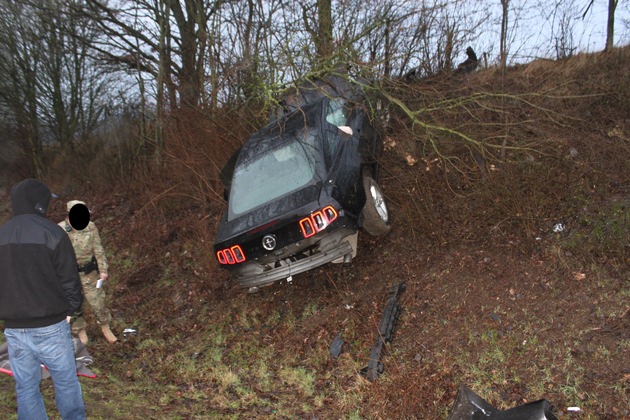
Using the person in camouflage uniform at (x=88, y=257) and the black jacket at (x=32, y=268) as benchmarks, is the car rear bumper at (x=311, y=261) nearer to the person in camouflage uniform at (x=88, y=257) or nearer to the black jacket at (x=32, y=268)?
the person in camouflage uniform at (x=88, y=257)

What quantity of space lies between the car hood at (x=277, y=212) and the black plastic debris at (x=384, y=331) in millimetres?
1420

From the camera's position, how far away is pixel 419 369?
461 cm

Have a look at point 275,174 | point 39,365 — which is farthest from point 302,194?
point 39,365

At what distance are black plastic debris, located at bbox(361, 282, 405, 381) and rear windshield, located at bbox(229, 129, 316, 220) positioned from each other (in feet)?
5.56

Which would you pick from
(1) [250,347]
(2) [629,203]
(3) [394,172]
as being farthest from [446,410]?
(3) [394,172]

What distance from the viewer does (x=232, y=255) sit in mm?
5727

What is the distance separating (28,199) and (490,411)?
361 centimetres

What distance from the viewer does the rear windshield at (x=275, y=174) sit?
595 centimetres

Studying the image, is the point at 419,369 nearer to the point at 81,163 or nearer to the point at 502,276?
the point at 502,276

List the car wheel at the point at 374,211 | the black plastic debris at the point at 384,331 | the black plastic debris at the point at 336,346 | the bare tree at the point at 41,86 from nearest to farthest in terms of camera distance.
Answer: the black plastic debris at the point at 384,331
the black plastic debris at the point at 336,346
the car wheel at the point at 374,211
the bare tree at the point at 41,86

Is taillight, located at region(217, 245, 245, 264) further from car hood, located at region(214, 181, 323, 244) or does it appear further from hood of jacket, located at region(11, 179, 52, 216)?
hood of jacket, located at region(11, 179, 52, 216)

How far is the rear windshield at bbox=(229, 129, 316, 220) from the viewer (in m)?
5.95

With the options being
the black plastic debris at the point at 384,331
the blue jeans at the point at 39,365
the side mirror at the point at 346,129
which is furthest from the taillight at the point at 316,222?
the blue jeans at the point at 39,365

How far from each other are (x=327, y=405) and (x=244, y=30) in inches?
340
